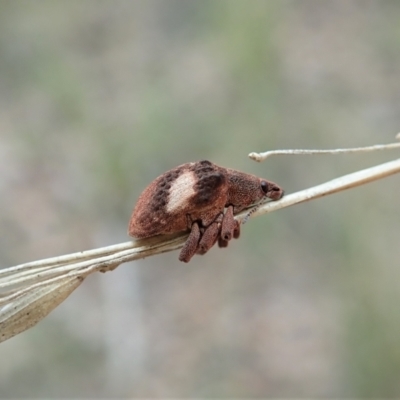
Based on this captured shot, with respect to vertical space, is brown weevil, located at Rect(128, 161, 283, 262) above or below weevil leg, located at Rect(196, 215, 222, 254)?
above

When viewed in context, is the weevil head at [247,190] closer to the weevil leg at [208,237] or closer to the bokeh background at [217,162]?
the weevil leg at [208,237]

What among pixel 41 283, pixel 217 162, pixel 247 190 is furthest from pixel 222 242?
pixel 217 162

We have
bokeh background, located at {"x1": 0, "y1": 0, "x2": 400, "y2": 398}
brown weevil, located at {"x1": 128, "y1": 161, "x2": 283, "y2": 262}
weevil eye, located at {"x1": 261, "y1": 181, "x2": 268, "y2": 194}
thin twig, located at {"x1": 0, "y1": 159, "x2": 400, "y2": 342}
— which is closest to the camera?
thin twig, located at {"x1": 0, "y1": 159, "x2": 400, "y2": 342}

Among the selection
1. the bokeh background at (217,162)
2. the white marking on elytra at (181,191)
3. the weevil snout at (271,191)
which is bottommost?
the bokeh background at (217,162)

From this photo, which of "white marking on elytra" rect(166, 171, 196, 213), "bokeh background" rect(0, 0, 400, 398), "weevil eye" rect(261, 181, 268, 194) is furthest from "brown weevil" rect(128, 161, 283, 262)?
"bokeh background" rect(0, 0, 400, 398)

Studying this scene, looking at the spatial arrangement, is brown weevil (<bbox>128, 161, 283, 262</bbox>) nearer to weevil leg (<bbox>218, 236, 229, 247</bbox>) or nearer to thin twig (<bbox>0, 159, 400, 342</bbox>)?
weevil leg (<bbox>218, 236, 229, 247</bbox>)

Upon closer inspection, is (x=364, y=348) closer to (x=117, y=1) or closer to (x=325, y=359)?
(x=325, y=359)

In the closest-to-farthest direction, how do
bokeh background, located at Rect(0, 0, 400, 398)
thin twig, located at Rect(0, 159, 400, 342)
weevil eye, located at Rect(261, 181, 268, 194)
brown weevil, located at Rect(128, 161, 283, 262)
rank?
thin twig, located at Rect(0, 159, 400, 342)
brown weevil, located at Rect(128, 161, 283, 262)
weevil eye, located at Rect(261, 181, 268, 194)
bokeh background, located at Rect(0, 0, 400, 398)

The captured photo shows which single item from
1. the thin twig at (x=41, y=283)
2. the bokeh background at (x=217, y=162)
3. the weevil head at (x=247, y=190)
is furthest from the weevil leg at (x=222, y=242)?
the bokeh background at (x=217, y=162)
